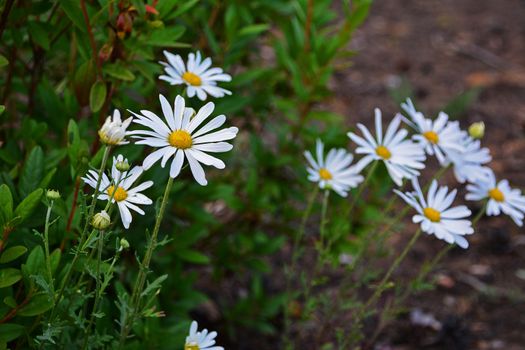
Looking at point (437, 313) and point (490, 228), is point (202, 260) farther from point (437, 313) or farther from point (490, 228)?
point (490, 228)

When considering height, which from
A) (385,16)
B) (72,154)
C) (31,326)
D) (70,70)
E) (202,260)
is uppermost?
(385,16)

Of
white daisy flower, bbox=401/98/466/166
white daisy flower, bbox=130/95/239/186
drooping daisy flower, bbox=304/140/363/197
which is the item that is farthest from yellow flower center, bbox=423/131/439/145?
white daisy flower, bbox=130/95/239/186

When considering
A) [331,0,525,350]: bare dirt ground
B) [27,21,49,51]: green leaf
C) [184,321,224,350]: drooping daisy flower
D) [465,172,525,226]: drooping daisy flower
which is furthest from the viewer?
[331,0,525,350]: bare dirt ground

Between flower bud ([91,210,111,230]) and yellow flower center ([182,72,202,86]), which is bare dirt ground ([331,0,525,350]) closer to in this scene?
yellow flower center ([182,72,202,86])

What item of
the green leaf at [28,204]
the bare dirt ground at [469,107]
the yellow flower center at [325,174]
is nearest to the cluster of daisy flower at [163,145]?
the green leaf at [28,204]

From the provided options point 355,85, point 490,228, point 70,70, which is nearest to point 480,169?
point 70,70

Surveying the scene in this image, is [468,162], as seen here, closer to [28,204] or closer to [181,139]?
[181,139]
